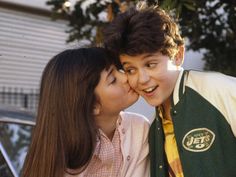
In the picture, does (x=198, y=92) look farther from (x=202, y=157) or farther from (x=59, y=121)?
(x=59, y=121)

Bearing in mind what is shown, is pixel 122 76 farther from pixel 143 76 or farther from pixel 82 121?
pixel 82 121

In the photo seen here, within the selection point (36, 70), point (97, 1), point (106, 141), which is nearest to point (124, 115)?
point (106, 141)

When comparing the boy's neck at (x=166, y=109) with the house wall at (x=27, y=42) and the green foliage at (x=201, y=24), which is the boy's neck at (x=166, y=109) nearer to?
the green foliage at (x=201, y=24)

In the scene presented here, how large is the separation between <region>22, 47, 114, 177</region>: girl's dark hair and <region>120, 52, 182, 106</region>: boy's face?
0.17 meters

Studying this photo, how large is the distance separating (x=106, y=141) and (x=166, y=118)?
32 cm

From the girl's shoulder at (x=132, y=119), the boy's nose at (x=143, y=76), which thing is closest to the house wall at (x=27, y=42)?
the girl's shoulder at (x=132, y=119)

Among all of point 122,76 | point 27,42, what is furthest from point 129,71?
point 27,42

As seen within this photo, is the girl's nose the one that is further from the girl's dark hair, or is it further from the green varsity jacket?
the green varsity jacket

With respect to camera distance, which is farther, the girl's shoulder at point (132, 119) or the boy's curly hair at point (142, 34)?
the girl's shoulder at point (132, 119)

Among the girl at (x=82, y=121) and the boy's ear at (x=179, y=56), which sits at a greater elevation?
the boy's ear at (x=179, y=56)

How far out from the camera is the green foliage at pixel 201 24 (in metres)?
5.04

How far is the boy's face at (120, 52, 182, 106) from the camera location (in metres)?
2.41

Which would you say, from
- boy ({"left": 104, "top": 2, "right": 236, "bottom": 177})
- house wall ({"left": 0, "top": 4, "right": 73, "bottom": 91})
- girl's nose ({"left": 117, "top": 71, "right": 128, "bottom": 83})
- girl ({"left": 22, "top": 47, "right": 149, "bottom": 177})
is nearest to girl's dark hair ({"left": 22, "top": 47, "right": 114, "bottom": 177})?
girl ({"left": 22, "top": 47, "right": 149, "bottom": 177})

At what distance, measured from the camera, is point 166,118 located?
101 inches
